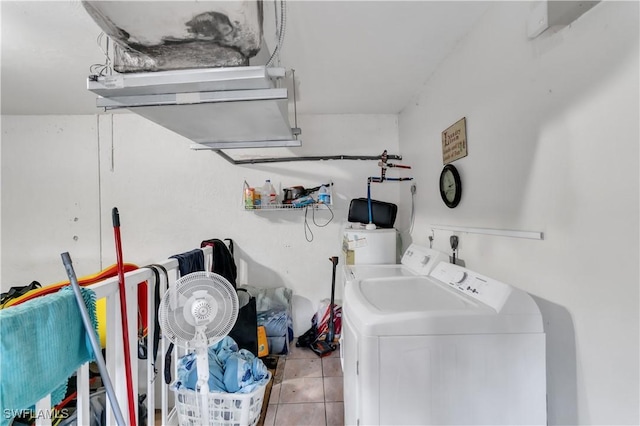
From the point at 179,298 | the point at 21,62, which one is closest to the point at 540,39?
the point at 179,298

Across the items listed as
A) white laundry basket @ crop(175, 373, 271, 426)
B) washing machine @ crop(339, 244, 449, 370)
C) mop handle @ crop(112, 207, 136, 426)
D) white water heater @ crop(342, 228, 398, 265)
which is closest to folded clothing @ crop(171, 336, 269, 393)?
white laundry basket @ crop(175, 373, 271, 426)

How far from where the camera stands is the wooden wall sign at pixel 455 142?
65.8 inches

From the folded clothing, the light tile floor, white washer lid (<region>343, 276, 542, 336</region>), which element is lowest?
the light tile floor

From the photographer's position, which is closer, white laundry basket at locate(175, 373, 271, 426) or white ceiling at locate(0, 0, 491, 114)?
white ceiling at locate(0, 0, 491, 114)

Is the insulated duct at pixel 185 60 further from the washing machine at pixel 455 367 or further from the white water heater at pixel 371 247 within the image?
the white water heater at pixel 371 247

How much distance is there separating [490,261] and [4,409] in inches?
75.7

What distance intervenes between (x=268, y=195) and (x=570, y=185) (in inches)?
91.6

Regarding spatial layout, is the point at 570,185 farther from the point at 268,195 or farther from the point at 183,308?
the point at 268,195

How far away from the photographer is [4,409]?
83 centimetres

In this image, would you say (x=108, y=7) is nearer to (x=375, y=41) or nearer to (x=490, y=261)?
(x=375, y=41)

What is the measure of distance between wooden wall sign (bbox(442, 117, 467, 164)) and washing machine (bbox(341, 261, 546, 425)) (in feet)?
3.21

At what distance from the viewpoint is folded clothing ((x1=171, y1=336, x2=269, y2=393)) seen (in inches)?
66.0

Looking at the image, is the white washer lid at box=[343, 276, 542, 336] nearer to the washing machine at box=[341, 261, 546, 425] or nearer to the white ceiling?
the washing machine at box=[341, 261, 546, 425]

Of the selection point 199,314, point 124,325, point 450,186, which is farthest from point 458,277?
point 124,325
